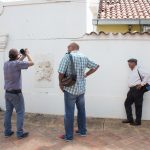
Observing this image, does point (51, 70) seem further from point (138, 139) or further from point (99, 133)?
point (138, 139)

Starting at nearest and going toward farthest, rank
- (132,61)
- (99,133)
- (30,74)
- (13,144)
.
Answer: (13,144) < (99,133) < (132,61) < (30,74)

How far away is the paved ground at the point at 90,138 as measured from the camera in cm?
635

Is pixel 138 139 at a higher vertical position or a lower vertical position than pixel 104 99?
lower

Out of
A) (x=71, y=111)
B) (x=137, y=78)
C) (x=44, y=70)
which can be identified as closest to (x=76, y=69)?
(x=71, y=111)

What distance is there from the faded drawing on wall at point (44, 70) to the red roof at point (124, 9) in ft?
17.1

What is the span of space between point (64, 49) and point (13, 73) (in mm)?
2269

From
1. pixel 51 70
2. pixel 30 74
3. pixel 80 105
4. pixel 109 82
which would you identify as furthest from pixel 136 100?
pixel 30 74

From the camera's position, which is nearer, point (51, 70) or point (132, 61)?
point (132, 61)

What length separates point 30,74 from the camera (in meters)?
8.79

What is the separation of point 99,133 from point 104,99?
1.32 m

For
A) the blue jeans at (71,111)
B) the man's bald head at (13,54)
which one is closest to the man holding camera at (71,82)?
the blue jeans at (71,111)

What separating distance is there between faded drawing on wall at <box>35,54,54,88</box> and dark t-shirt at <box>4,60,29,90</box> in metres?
2.08

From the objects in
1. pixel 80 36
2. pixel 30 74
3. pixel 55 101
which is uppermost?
pixel 80 36

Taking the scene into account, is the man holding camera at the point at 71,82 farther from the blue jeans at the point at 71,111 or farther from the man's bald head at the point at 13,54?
the man's bald head at the point at 13,54
